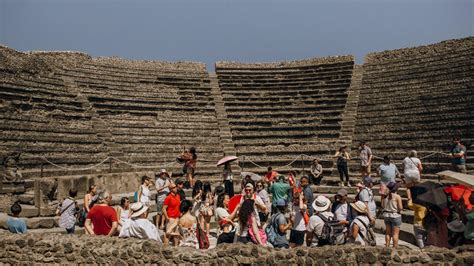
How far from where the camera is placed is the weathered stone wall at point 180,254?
21.1 ft

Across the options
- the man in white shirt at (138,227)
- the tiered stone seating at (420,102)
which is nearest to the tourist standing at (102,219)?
the man in white shirt at (138,227)

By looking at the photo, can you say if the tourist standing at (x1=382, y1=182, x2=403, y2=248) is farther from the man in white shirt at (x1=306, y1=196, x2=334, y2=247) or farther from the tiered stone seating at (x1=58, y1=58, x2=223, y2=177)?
the tiered stone seating at (x1=58, y1=58, x2=223, y2=177)

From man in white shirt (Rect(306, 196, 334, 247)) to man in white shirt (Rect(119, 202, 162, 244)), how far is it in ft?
8.43

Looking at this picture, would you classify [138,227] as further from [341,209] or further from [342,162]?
[342,162]

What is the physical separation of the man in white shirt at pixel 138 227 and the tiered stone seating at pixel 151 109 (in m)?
9.98

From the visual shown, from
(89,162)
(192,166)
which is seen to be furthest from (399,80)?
(89,162)

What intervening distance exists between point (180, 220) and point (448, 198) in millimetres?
4724

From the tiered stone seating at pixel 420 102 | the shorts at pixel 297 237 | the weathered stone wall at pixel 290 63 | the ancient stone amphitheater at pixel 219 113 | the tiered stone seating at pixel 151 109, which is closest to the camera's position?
the shorts at pixel 297 237

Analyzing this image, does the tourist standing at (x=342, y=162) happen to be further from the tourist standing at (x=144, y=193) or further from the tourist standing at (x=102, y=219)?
the tourist standing at (x=102, y=219)

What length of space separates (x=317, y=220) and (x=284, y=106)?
15.5 m

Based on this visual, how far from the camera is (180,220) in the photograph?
7641 mm

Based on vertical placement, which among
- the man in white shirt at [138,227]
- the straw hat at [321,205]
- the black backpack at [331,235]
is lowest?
the black backpack at [331,235]

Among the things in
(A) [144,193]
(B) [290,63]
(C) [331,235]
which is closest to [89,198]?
(A) [144,193]

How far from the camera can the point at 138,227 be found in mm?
7418
